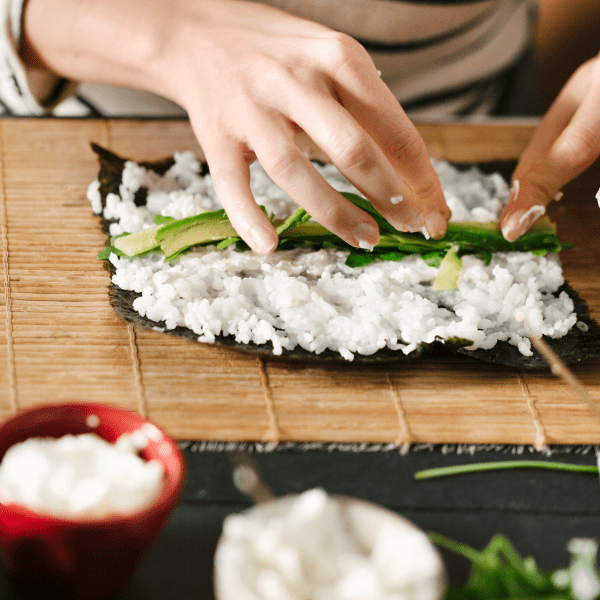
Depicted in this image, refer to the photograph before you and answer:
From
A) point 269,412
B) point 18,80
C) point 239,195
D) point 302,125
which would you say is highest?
point 302,125

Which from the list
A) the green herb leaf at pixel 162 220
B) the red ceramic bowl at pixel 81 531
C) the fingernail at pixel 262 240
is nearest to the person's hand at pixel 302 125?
the fingernail at pixel 262 240

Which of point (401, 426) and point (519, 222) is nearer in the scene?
point (401, 426)

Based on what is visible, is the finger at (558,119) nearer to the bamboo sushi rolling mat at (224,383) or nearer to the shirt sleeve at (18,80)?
the bamboo sushi rolling mat at (224,383)

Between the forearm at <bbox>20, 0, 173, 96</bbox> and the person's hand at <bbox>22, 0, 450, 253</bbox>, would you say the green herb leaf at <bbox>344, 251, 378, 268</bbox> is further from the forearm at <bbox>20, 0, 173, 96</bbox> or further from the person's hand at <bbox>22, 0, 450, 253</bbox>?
the forearm at <bbox>20, 0, 173, 96</bbox>

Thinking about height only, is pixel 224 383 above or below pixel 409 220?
below

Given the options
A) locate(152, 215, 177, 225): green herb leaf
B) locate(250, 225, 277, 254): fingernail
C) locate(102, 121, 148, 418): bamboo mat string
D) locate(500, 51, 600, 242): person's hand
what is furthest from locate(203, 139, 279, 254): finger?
locate(500, 51, 600, 242): person's hand

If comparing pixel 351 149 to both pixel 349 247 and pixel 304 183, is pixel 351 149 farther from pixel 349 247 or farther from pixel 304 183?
pixel 349 247

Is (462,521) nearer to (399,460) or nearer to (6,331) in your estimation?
(399,460)

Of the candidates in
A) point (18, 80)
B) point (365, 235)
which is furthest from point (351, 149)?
point (18, 80)
